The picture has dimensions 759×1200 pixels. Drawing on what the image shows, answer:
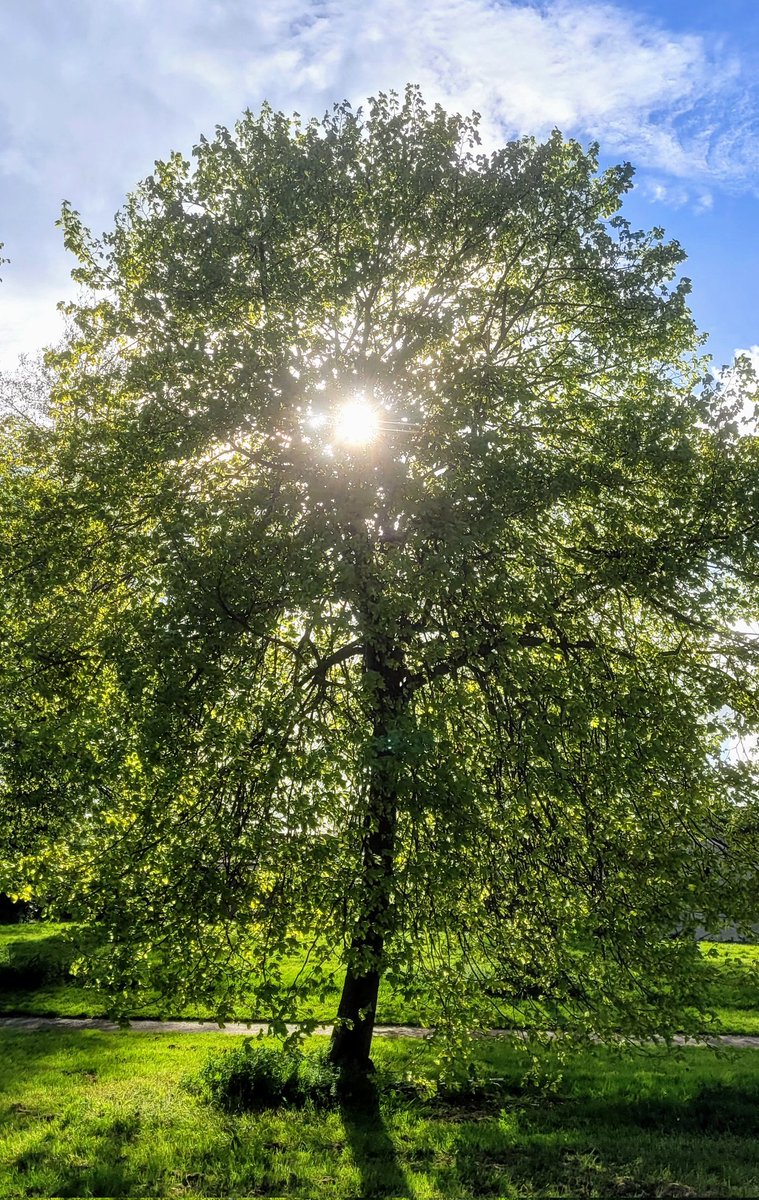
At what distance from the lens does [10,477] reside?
12898 mm

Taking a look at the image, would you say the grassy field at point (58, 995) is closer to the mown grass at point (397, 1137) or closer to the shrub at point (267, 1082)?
the mown grass at point (397, 1137)

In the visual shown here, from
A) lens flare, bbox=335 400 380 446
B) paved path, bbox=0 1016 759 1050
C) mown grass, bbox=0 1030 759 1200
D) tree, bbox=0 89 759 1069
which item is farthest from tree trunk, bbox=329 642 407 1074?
paved path, bbox=0 1016 759 1050

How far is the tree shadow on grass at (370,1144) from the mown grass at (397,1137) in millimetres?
28

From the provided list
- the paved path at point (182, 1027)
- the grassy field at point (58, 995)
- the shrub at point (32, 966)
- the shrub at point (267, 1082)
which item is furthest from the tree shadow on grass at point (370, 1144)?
the shrub at point (32, 966)

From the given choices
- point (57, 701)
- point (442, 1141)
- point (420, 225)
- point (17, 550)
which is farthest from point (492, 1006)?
point (420, 225)

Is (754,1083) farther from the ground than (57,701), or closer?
closer

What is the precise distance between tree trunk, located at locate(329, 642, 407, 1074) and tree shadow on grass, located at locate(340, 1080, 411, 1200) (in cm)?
49

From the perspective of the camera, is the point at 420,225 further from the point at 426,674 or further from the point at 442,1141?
the point at 442,1141

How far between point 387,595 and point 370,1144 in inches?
307

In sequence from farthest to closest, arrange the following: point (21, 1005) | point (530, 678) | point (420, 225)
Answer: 1. point (21, 1005)
2. point (420, 225)
3. point (530, 678)

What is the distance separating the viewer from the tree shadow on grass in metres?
9.06

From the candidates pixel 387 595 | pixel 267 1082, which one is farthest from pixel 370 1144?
pixel 387 595

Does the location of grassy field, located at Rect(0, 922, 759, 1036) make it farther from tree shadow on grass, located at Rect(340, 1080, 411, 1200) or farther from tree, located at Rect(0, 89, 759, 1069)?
tree, located at Rect(0, 89, 759, 1069)

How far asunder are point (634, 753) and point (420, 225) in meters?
9.29
